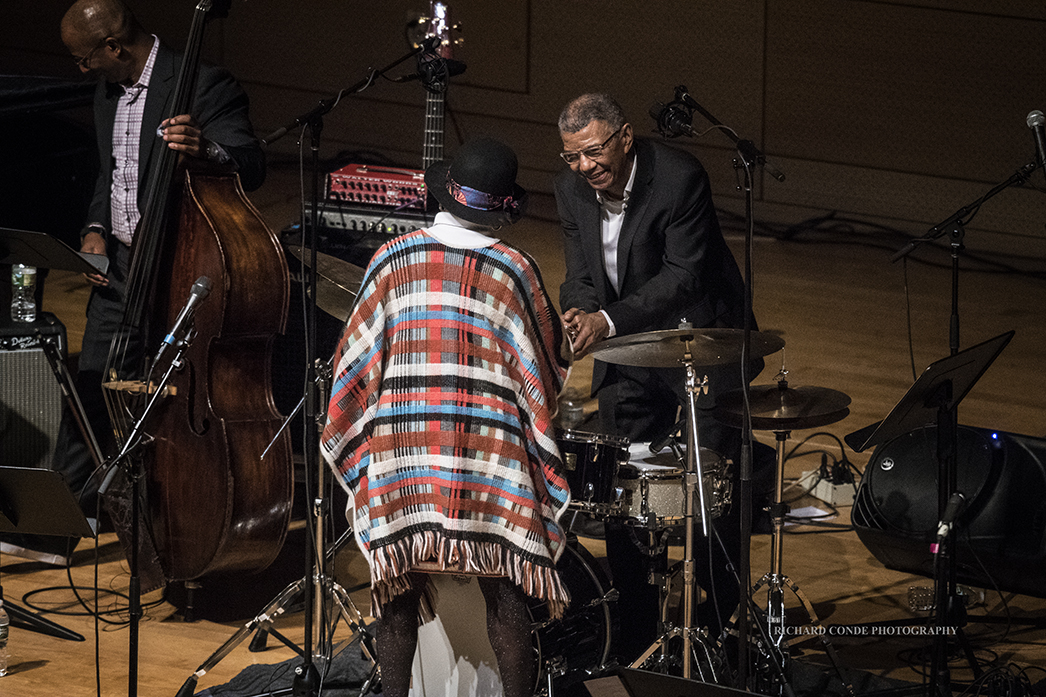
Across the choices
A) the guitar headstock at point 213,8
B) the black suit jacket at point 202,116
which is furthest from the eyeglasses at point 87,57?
the guitar headstock at point 213,8

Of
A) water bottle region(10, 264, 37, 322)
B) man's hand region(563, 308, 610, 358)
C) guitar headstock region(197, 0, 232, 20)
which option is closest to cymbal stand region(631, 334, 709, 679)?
man's hand region(563, 308, 610, 358)

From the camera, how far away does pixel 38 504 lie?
139 inches

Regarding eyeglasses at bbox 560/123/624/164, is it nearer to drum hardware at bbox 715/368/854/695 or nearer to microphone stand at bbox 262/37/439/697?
microphone stand at bbox 262/37/439/697

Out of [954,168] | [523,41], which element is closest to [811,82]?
[954,168]

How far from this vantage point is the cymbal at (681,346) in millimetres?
3502

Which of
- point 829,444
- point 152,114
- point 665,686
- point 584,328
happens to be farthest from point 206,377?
point 829,444

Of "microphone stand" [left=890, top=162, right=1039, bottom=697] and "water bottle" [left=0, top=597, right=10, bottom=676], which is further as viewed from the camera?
"water bottle" [left=0, top=597, right=10, bottom=676]

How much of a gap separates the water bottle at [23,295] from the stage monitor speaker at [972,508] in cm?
325

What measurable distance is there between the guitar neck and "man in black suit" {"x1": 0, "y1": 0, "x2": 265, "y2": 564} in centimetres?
65

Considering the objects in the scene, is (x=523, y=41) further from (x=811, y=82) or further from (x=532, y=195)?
(x=811, y=82)

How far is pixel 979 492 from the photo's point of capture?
14.8 ft

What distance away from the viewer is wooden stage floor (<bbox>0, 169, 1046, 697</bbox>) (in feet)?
13.9

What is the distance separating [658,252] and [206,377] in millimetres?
1512

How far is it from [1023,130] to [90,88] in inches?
226
